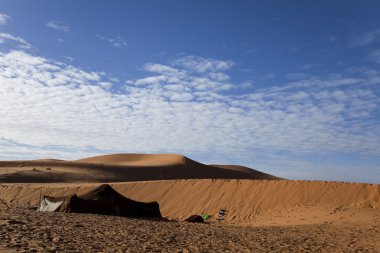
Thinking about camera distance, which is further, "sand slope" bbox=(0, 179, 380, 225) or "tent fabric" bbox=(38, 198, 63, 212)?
"sand slope" bbox=(0, 179, 380, 225)

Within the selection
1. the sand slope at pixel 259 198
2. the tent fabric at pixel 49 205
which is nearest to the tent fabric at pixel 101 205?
the tent fabric at pixel 49 205

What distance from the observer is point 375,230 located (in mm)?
15047

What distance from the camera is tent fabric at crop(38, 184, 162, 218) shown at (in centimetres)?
1770

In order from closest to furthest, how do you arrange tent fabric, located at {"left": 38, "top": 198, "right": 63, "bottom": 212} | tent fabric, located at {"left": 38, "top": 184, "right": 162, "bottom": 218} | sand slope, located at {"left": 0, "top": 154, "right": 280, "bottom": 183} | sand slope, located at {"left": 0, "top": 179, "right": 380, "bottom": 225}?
tent fabric, located at {"left": 38, "top": 184, "right": 162, "bottom": 218}
tent fabric, located at {"left": 38, "top": 198, "right": 63, "bottom": 212}
sand slope, located at {"left": 0, "top": 179, "right": 380, "bottom": 225}
sand slope, located at {"left": 0, "top": 154, "right": 280, "bottom": 183}

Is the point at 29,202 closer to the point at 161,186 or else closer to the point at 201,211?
the point at 161,186

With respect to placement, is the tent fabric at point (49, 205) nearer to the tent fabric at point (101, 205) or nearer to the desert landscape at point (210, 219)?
the tent fabric at point (101, 205)

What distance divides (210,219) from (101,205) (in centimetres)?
727

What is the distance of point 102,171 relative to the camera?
51.8m

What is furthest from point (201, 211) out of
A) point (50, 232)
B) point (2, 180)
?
point (2, 180)

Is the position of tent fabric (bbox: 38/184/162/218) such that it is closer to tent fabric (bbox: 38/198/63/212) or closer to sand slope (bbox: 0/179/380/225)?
tent fabric (bbox: 38/198/63/212)

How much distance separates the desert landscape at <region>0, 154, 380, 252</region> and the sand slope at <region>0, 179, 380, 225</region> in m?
0.05

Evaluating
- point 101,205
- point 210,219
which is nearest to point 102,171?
point 210,219

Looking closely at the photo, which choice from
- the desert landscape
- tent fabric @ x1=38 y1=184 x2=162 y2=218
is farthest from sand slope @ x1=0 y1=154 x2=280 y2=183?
tent fabric @ x1=38 y1=184 x2=162 y2=218

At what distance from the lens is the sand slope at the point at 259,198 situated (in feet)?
66.6
